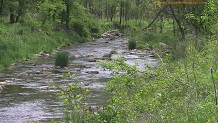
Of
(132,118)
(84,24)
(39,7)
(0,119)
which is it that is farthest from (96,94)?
(84,24)

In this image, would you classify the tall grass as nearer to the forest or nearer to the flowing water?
the forest

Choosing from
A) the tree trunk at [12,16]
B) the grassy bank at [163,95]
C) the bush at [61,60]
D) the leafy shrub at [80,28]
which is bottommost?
the bush at [61,60]

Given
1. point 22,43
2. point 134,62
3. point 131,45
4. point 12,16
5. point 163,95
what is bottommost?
point 131,45

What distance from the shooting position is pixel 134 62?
25.5ft

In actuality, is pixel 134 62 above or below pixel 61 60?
above

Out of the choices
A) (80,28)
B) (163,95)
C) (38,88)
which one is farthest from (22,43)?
(163,95)

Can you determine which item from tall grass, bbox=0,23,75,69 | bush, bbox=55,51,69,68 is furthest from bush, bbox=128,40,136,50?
bush, bbox=55,51,69,68

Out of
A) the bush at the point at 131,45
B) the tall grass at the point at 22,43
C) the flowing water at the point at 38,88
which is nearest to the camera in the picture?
the flowing water at the point at 38,88

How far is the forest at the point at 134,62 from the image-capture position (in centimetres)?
573

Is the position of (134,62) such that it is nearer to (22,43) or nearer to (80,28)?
(22,43)

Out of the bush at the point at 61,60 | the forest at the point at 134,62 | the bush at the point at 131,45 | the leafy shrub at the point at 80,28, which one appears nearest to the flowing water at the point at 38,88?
the forest at the point at 134,62

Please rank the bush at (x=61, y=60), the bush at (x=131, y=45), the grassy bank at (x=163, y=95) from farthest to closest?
the bush at (x=131, y=45)
the bush at (x=61, y=60)
the grassy bank at (x=163, y=95)

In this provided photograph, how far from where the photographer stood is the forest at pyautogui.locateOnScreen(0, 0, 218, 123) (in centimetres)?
573

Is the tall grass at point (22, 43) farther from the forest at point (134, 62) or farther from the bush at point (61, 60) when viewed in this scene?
the bush at point (61, 60)
